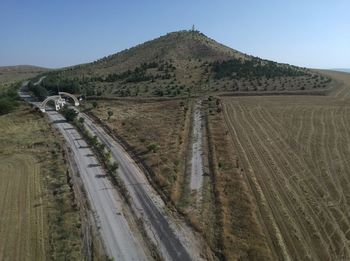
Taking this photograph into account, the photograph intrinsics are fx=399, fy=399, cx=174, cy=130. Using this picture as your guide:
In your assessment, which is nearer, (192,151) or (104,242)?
(104,242)

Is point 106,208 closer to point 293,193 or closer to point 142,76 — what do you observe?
point 293,193

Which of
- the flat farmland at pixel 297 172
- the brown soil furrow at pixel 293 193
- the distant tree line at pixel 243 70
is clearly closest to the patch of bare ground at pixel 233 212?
the flat farmland at pixel 297 172

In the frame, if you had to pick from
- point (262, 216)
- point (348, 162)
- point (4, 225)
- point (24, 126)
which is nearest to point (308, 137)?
point (348, 162)

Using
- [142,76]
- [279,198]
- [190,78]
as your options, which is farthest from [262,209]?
[142,76]

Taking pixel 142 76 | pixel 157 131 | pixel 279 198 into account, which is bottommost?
pixel 279 198

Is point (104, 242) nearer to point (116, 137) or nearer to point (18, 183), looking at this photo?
point (18, 183)

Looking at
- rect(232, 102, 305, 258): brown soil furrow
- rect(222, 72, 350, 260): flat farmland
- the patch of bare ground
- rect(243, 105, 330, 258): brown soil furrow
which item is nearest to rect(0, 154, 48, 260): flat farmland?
the patch of bare ground
